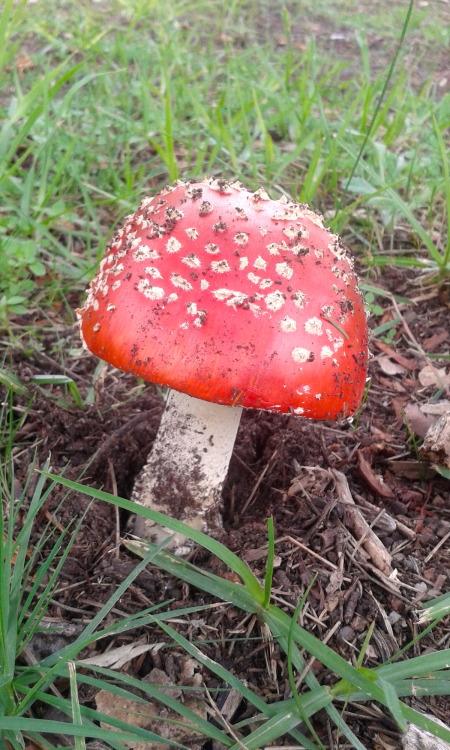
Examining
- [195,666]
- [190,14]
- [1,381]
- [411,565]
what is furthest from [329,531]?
[190,14]

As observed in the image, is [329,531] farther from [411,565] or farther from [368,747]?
[368,747]

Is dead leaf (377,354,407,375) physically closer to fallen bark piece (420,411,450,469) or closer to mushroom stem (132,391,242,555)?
fallen bark piece (420,411,450,469)

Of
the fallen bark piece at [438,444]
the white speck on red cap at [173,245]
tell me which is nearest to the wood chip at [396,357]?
the fallen bark piece at [438,444]

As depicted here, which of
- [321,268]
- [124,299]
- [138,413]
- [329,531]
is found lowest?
[138,413]

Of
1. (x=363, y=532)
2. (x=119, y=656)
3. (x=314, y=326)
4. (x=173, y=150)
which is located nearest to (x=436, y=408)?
(x=363, y=532)

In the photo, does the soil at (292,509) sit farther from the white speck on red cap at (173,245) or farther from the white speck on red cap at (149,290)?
the white speck on red cap at (173,245)

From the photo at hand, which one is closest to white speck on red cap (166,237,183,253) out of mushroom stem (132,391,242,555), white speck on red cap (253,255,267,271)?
white speck on red cap (253,255,267,271)
